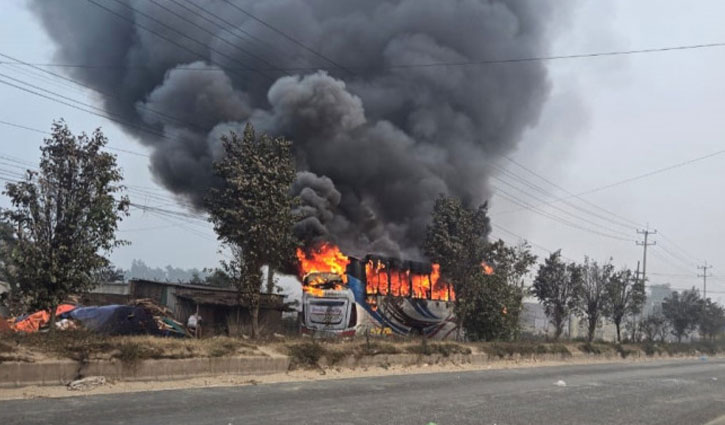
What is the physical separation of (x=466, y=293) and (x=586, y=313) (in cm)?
1310

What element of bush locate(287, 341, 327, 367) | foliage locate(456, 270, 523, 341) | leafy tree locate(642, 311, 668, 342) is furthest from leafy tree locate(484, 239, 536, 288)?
leafy tree locate(642, 311, 668, 342)

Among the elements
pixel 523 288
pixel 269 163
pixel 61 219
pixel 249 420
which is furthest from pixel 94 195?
pixel 523 288

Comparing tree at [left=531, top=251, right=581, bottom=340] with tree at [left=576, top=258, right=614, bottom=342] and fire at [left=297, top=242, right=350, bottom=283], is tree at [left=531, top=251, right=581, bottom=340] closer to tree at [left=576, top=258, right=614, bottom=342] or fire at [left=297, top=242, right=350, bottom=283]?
tree at [left=576, top=258, right=614, bottom=342]

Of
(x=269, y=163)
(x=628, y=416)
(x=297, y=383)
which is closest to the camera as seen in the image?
(x=628, y=416)

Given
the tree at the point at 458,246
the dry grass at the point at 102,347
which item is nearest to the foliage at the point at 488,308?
the tree at the point at 458,246

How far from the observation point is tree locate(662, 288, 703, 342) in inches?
1773

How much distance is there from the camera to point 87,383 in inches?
347

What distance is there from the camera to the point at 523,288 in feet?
81.6

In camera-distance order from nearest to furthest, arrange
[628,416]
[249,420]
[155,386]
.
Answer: [249,420] → [628,416] → [155,386]

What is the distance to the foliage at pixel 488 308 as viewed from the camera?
21891 millimetres

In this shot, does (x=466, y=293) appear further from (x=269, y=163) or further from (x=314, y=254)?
(x=269, y=163)

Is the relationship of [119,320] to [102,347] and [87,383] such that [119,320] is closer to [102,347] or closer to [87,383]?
[102,347]

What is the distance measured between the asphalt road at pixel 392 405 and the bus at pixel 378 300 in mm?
8672

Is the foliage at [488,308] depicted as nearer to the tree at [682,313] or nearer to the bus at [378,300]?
the bus at [378,300]
